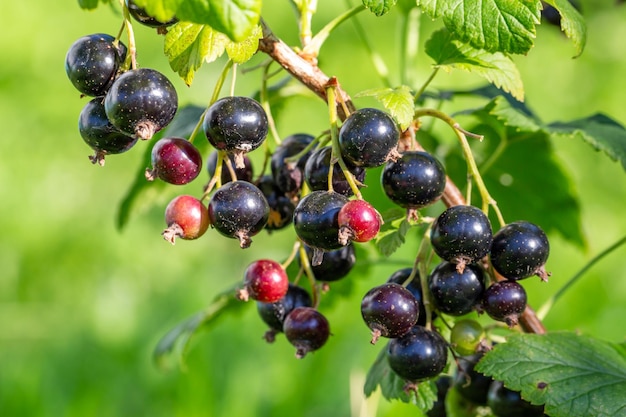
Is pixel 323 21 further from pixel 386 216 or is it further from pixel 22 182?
pixel 386 216

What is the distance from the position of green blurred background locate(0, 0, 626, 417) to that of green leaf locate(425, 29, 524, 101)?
0.69 meters

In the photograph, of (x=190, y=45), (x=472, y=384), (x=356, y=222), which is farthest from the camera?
(x=472, y=384)

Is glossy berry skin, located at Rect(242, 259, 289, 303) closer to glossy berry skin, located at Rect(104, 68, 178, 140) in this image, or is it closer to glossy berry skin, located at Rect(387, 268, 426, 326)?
glossy berry skin, located at Rect(387, 268, 426, 326)

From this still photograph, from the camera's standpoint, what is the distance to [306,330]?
1.63 m

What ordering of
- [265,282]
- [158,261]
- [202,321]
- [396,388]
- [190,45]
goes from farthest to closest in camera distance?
[158,261] < [202,321] < [396,388] < [265,282] < [190,45]

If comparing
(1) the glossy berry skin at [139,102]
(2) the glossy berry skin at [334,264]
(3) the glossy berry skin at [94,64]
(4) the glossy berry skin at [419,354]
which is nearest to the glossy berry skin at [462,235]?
(4) the glossy berry skin at [419,354]

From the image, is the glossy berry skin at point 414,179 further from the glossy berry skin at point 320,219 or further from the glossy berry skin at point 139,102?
the glossy berry skin at point 139,102

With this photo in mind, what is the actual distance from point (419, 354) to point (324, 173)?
0.38 m

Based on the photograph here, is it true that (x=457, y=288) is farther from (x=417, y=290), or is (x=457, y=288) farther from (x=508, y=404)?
(x=508, y=404)

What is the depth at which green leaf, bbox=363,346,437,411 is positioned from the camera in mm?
1667

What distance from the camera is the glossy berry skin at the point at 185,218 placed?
148cm

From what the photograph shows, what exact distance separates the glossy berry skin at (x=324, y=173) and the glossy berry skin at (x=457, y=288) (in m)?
0.24

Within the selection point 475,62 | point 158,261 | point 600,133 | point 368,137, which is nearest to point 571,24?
point 475,62

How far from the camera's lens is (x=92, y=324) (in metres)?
3.71
